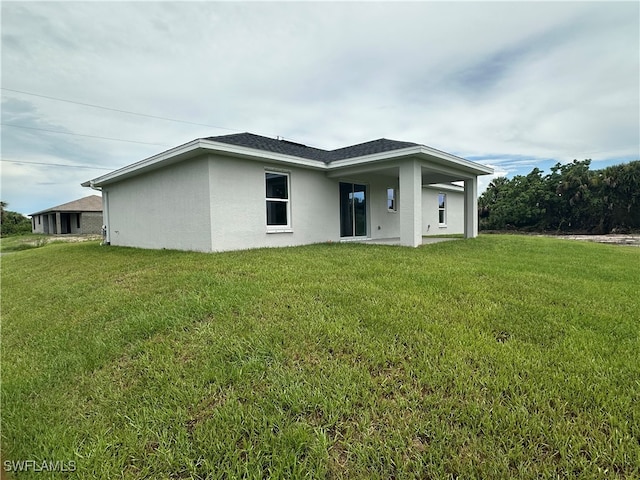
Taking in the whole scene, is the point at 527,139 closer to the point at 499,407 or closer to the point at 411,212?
the point at 411,212

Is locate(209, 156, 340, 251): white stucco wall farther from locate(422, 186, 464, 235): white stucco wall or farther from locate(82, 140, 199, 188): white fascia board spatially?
locate(422, 186, 464, 235): white stucco wall

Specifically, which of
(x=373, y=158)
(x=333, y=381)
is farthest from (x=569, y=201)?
(x=333, y=381)

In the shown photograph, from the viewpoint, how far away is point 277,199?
31.3 feet

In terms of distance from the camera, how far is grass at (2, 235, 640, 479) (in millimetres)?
1848

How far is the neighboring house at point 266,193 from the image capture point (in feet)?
27.4

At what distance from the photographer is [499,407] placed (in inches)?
83.3

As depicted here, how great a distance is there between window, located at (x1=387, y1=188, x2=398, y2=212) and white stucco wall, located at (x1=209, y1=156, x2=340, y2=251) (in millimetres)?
3004

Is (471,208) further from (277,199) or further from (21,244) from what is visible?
(21,244)

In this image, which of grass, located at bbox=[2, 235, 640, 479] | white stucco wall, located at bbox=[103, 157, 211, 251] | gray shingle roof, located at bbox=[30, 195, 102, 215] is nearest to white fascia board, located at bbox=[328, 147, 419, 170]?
white stucco wall, located at bbox=[103, 157, 211, 251]

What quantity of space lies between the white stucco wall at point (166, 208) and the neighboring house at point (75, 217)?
2454cm

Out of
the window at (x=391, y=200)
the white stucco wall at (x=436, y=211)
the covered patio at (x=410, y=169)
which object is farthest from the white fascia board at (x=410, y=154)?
the white stucco wall at (x=436, y=211)

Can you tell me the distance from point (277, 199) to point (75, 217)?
3528 centimetres

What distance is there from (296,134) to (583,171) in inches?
805

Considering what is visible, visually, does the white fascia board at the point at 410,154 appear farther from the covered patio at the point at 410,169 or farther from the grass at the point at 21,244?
the grass at the point at 21,244
